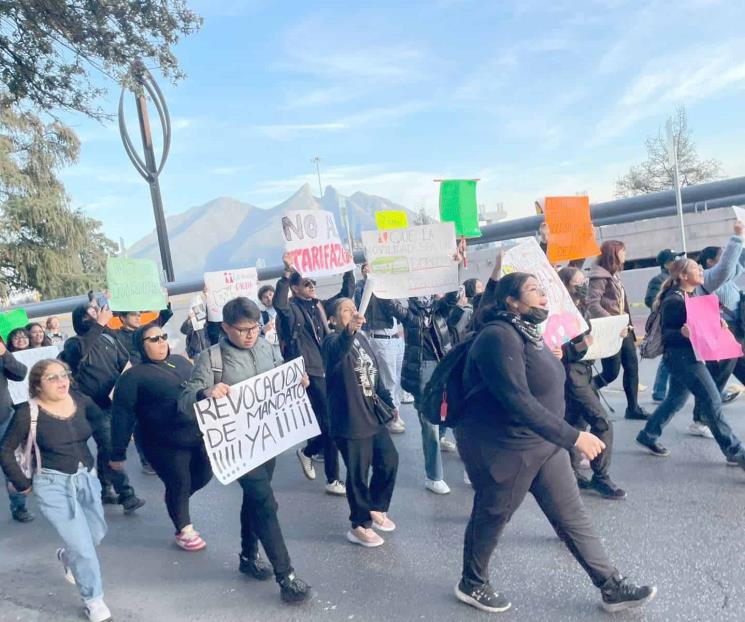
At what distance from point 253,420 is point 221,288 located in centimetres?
Result: 424

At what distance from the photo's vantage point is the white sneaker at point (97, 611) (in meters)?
3.74

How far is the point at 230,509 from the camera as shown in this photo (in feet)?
17.6

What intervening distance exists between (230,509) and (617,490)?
2.97 m

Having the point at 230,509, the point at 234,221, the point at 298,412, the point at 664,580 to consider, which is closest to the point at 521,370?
the point at 664,580

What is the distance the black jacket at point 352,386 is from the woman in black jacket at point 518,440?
1050 mm

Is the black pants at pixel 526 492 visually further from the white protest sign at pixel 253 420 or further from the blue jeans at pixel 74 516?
the blue jeans at pixel 74 516

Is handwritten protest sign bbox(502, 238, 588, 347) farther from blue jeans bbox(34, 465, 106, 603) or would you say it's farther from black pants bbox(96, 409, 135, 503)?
black pants bbox(96, 409, 135, 503)

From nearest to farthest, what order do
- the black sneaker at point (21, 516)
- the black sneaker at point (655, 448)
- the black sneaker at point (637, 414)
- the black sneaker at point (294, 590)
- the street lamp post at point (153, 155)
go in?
the black sneaker at point (294, 590), the black sneaker at point (655, 448), the black sneaker at point (21, 516), the black sneaker at point (637, 414), the street lamp post at point (153, 155)

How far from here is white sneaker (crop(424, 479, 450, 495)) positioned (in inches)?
204

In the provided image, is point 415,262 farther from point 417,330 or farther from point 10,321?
point 10,321

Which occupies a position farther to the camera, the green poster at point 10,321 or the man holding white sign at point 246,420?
the green poster at point 10,321

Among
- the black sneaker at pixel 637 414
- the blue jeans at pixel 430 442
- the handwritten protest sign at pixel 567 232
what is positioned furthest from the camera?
the black sneaker at pixel 637 414

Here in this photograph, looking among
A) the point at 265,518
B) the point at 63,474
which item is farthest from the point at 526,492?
the point at 63,474

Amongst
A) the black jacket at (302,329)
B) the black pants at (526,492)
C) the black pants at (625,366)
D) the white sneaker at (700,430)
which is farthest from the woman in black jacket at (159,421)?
the white sneaker at (700,430)
